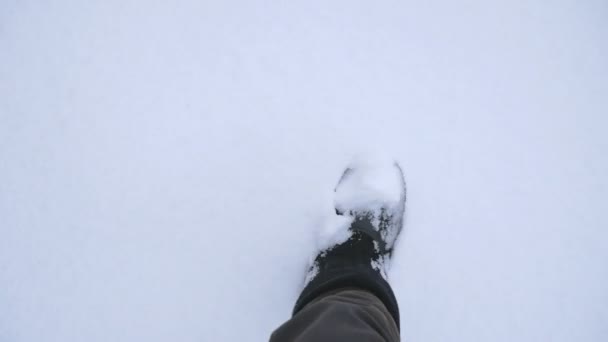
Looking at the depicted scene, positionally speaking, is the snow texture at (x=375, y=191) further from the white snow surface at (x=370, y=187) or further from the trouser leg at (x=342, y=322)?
the trouser leg at (x=342, y=322)

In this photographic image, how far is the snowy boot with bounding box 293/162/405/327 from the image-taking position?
0.77m

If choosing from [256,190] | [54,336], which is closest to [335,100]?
[256,190]

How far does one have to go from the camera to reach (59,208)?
1062 millimetres

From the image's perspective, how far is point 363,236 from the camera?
924 millimetres

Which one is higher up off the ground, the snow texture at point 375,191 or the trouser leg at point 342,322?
the snow texture at point 375,191

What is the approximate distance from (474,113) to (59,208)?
1460 mm

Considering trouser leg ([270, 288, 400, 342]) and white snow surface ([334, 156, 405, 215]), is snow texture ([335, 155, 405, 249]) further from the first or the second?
trouser leg ([270, 288, 400, 342])

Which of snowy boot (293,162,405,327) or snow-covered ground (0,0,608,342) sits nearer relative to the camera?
snowy boot (293,162,405,327)

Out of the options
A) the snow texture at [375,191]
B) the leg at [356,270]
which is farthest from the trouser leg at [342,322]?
the snow texture at [375,191]

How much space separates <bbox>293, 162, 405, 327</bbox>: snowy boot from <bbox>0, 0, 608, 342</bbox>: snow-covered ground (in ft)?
0.21

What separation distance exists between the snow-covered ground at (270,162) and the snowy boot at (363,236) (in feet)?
0.21

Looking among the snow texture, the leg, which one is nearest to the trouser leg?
→ the leg

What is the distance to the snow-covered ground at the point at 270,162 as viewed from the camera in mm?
1032

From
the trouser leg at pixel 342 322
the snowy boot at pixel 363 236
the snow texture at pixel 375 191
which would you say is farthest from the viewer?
the snow texture at pixel 375 191
